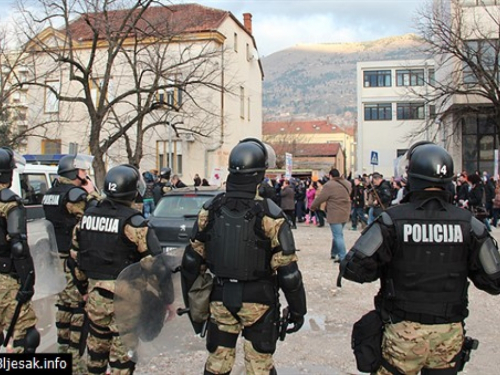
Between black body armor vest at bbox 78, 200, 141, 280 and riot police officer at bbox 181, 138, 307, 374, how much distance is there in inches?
29.2

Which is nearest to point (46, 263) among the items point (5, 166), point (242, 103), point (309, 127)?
point (5, 166)

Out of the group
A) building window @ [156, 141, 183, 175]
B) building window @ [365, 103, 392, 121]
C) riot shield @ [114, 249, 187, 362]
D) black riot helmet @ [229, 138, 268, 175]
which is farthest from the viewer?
building window @ [365, 103, 392, 121]

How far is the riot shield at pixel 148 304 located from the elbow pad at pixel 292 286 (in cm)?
100

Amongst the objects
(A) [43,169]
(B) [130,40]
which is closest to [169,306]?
(A) [43,169]

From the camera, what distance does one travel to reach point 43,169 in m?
9.63

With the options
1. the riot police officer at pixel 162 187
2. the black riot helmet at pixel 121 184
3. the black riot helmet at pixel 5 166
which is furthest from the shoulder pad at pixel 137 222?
the riot police officer at pixel 162 187

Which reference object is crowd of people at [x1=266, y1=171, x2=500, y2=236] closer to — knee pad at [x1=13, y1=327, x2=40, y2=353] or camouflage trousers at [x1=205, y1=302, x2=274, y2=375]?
knee pad at [x1=13, y1=327, x2=40, y2=353]

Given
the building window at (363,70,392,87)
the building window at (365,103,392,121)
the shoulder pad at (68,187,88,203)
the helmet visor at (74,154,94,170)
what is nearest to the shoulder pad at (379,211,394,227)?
the shoulder pad at (68,187,88,203)

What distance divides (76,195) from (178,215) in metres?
3.57

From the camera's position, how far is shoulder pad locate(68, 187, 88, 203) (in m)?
5.20

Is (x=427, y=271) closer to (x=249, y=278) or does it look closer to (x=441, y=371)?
(x=441, y=371)

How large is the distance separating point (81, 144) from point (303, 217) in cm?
1422

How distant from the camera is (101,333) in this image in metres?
4.00

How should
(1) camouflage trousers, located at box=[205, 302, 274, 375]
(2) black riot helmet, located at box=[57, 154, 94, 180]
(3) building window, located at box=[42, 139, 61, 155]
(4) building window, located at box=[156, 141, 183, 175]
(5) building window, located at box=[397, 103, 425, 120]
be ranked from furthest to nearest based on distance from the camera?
(5) building window, located at box=[397, 103, 425, 120] → (3) building window, located at box=[42, 139, 61, 155] → (4) building window, located at box=[156, 141, 183, 175] → (2) black riot helmet, located at box=[57, 154, 94, 180] → (1) camouflage trousers, located at box=[205, 302, 274, 375]
